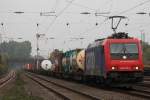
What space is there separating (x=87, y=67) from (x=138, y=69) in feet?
28.1

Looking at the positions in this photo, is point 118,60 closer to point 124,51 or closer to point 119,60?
point 119,60

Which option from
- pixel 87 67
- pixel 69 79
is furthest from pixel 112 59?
pixel 69 79

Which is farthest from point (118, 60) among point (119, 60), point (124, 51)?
point (124, 51)

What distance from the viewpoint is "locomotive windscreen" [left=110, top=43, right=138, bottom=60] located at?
30.1 metres

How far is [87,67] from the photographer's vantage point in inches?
1474

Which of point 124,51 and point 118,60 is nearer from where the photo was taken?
point 118,60

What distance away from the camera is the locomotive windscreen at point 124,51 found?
30.1 metres

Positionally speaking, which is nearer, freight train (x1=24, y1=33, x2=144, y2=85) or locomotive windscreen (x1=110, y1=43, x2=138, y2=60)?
freight train (x1=24, y1=33, x2=144, y2=85)

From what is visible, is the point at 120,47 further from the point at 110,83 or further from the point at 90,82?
the point at 90,82

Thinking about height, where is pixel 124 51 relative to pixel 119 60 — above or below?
above

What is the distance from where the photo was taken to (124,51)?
30.4 meters

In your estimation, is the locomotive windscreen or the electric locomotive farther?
the locomotive windscreen

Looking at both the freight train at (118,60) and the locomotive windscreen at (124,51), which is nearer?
the freight train at (118,60)

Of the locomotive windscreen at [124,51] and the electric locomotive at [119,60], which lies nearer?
the electric locomotive at [119,60]
